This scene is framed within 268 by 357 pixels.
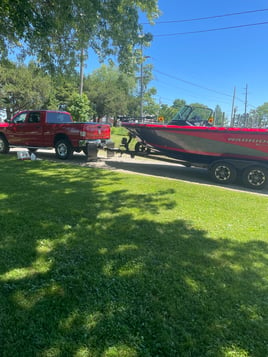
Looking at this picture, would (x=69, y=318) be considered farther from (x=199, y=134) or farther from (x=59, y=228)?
(x=199, y=134)

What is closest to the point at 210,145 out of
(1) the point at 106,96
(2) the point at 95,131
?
(2) the point at 95,131

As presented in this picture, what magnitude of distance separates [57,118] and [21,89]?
955 inches

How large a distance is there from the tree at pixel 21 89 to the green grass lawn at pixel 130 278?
1128 inches

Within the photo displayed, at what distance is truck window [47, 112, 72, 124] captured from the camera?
1033cm

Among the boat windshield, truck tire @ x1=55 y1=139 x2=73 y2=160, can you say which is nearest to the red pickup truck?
truck tire @ x1=55 y1=139 x2=73 y2=160

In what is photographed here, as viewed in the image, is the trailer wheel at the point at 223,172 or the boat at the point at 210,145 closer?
the boat at the point at 210,145

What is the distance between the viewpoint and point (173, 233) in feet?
12.5

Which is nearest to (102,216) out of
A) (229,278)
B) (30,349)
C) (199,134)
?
(229,278)

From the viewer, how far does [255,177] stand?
7641mm

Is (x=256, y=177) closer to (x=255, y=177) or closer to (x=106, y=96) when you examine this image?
(x=255, y=177)

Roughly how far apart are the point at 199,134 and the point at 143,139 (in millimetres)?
2269

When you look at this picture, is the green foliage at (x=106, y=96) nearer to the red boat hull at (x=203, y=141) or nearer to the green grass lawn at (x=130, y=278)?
the red boat hull at (x=203, y=141)

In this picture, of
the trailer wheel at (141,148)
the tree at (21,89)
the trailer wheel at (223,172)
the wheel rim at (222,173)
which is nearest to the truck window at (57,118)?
the trailer wheel at (141,148)

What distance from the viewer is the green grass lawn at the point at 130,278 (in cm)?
194
